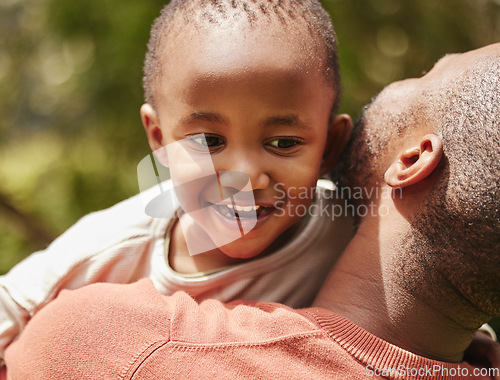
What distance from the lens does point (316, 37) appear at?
4.51 ft

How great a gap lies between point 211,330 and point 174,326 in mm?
85

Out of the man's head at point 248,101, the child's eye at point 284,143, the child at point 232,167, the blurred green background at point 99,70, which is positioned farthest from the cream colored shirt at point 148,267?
the blurred green background at point 99,70

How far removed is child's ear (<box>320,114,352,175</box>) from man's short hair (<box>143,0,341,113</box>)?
5 cm

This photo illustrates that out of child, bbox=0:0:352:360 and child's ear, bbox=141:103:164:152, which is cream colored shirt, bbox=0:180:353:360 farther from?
child's ear, bbox=141:103:164:152

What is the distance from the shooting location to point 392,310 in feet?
4.13

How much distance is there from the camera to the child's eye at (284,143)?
4.35ft

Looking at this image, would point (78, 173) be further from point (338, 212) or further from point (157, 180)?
point (338, 212)

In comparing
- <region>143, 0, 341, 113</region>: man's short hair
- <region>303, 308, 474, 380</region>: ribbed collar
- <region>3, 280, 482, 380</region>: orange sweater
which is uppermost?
<region>143, 0, 341, 113</region>: man's short hair

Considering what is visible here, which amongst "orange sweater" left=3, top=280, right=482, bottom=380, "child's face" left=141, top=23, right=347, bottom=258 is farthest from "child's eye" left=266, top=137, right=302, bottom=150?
"orange sweater" left=3, top=280, right=482, bottom=380

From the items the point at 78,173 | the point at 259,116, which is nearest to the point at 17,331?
the point at 259,116

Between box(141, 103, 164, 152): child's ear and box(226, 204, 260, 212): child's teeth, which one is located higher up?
box(141, 103, 164, 152): child's ear

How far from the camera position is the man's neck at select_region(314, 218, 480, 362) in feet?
4.12

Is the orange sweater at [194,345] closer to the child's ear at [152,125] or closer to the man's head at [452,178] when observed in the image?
the man's head at [452,178]

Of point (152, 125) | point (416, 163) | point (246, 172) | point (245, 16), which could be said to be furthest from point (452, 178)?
point (152, 125)
